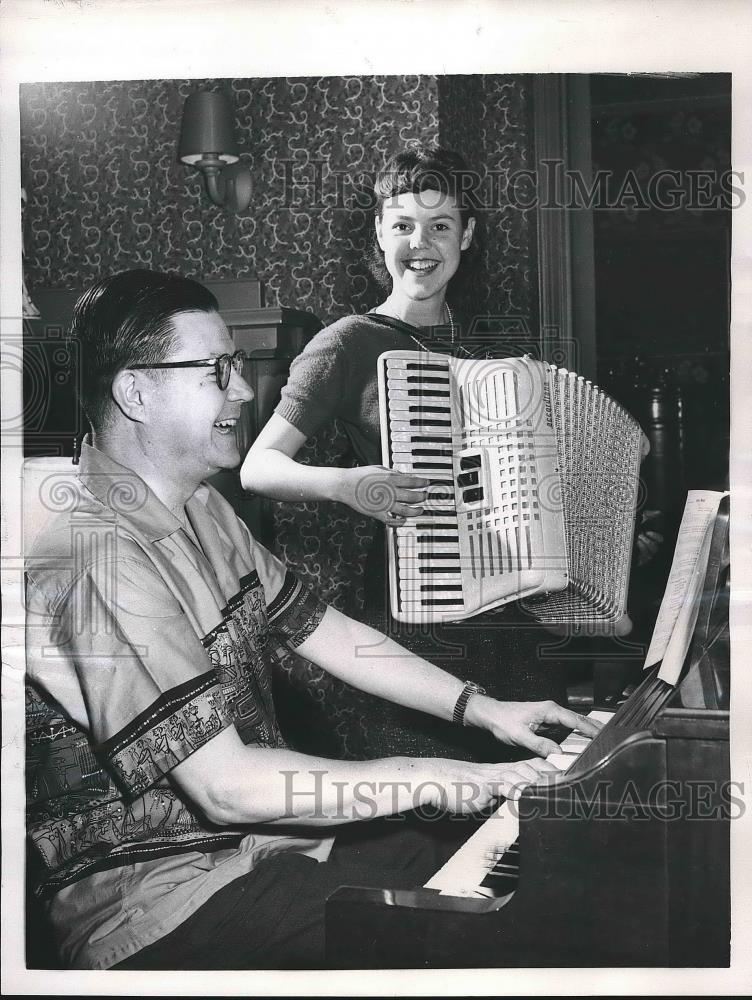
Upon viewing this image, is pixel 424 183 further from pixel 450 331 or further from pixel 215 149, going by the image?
pixel 215 149

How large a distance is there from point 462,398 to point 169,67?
987 millimetres

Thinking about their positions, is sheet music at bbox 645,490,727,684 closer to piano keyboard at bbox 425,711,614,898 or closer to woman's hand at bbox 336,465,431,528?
piano keyboard at bbox 425,711,614,898

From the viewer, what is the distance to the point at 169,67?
224cm

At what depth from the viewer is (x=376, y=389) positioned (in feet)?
7.13

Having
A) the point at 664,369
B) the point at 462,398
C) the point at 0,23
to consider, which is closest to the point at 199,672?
the point at 462,398

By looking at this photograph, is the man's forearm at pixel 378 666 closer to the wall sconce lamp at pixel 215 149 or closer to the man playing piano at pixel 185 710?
the man playing piano at pixel 185 710

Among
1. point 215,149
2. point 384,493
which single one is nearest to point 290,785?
point 384,493

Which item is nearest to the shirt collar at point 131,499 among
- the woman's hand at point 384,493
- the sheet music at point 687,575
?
the woman's hand at point 384,493

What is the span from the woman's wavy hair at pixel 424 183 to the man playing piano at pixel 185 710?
38 centimetres

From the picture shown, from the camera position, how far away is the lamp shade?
2.21 m

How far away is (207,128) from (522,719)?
1.46 meters

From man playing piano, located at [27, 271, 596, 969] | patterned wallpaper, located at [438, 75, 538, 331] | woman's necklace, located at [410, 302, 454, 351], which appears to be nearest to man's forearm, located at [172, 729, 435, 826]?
man playing piano, located at [27, 271, 596, 969]

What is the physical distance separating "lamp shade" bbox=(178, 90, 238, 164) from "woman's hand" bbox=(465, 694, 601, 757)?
1.32 m

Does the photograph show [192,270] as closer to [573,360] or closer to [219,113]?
[219,113]
